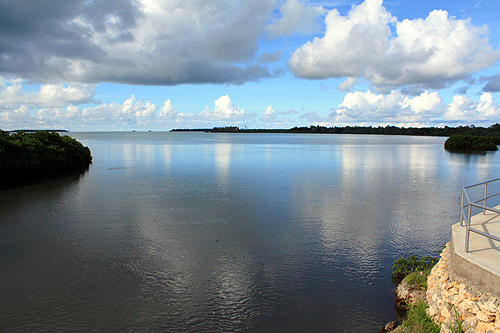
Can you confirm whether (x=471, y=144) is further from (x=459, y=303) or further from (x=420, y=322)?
(x=459, y=303)

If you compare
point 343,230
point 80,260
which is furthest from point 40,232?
point 343,230

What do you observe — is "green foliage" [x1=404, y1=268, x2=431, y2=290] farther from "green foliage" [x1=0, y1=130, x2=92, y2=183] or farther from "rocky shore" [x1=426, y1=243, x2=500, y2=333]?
"green foliage" [x1=0, y1=130, x2=92, y2=183]

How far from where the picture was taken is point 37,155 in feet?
→ 100

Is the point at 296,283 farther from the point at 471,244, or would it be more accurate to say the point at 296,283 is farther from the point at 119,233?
the point at 119,233

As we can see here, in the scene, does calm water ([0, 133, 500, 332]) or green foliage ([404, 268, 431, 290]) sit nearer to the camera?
calm water ([0, 133, 500, 332])

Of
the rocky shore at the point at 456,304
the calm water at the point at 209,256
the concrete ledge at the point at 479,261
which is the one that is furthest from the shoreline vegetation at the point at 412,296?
the concrete ledge at the point at 479,261

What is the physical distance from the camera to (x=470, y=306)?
→ 5969 millimetres

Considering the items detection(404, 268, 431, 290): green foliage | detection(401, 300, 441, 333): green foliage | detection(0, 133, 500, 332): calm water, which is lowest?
detection(0, 133, 500, 332): calm water

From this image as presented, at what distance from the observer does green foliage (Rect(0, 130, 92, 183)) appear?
27.4 m

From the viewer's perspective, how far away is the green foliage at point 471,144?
70875 millimetres

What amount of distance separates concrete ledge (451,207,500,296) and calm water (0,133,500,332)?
254 cm

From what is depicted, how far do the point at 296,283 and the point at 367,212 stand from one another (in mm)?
9053

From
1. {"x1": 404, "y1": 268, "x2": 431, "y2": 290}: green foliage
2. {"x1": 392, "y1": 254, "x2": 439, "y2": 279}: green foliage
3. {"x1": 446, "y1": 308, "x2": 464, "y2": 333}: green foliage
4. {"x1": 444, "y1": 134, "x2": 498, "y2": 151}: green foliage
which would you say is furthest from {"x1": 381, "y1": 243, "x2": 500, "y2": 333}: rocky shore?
{"x1": 444, "y1": 134, "x2": 498, "y2": 151}: green foliage

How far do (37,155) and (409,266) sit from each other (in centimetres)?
3129
